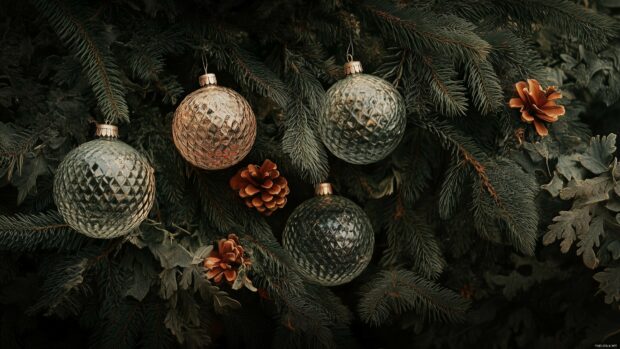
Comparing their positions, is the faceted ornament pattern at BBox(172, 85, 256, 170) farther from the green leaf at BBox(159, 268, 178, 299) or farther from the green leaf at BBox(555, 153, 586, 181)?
the green leaf at BBox(555, 153, 586, 181)

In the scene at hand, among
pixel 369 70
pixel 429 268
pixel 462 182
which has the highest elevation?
pixel 369 70

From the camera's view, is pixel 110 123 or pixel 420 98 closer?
pixel 110 123

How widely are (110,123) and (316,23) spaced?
0.37 meters

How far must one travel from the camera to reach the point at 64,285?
38.0 inches

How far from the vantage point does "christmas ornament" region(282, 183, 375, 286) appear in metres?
1.02

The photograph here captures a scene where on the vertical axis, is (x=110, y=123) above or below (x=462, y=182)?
above

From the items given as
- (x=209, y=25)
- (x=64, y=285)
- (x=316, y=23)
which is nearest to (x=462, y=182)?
(x=316, y=23)

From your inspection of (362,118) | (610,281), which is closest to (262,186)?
(362,118)

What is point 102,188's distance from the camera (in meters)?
0.90

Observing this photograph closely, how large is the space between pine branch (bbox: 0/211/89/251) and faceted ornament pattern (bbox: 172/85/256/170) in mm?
230

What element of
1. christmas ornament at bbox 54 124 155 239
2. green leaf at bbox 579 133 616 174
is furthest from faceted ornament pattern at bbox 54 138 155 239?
green leaf at bbox 579 133 616 174

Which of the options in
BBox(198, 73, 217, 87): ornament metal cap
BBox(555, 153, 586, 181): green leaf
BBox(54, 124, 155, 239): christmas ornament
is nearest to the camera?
BBox(54, 124, 155, 239): christmas ornament

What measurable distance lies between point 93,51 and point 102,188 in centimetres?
21

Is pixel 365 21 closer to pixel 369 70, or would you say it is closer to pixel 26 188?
pixel 369 70
